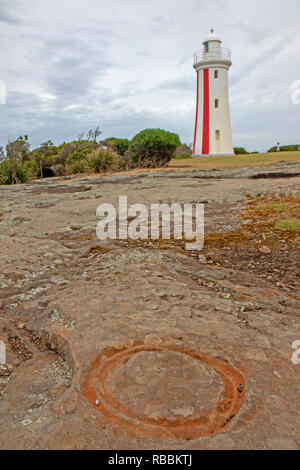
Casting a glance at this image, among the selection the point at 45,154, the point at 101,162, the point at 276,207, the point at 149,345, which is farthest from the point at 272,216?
the point at 45,154

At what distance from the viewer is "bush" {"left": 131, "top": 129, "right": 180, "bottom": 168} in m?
18.4

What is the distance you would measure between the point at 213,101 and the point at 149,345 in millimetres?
30565

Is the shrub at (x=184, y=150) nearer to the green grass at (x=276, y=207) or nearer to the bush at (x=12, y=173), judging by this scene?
the bush at (x=12, y=173)

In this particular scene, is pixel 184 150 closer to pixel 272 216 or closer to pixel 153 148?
pixel 153 148

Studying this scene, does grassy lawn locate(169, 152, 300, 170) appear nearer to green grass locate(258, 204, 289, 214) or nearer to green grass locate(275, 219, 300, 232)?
green grass locate(258, 204, 289, 214)

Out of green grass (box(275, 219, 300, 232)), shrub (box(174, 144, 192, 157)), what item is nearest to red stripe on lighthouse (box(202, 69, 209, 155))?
shrub (box(174, 144, 192, 157))

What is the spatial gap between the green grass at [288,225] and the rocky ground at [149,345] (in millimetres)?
179

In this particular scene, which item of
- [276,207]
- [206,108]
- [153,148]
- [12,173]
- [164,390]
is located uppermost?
[206,108]

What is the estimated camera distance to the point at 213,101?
2952 centimetres

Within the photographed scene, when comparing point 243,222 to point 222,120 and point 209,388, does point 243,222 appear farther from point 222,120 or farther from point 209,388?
point 222,120

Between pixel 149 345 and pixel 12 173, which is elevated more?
pixel 12 173

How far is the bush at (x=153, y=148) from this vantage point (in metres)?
18.4

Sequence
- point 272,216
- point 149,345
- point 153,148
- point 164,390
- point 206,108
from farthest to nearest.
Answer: point 206,108 < point 153,148 < point 272,216 < point 149,345 < point 164,390

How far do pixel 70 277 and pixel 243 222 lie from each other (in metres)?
2.23
